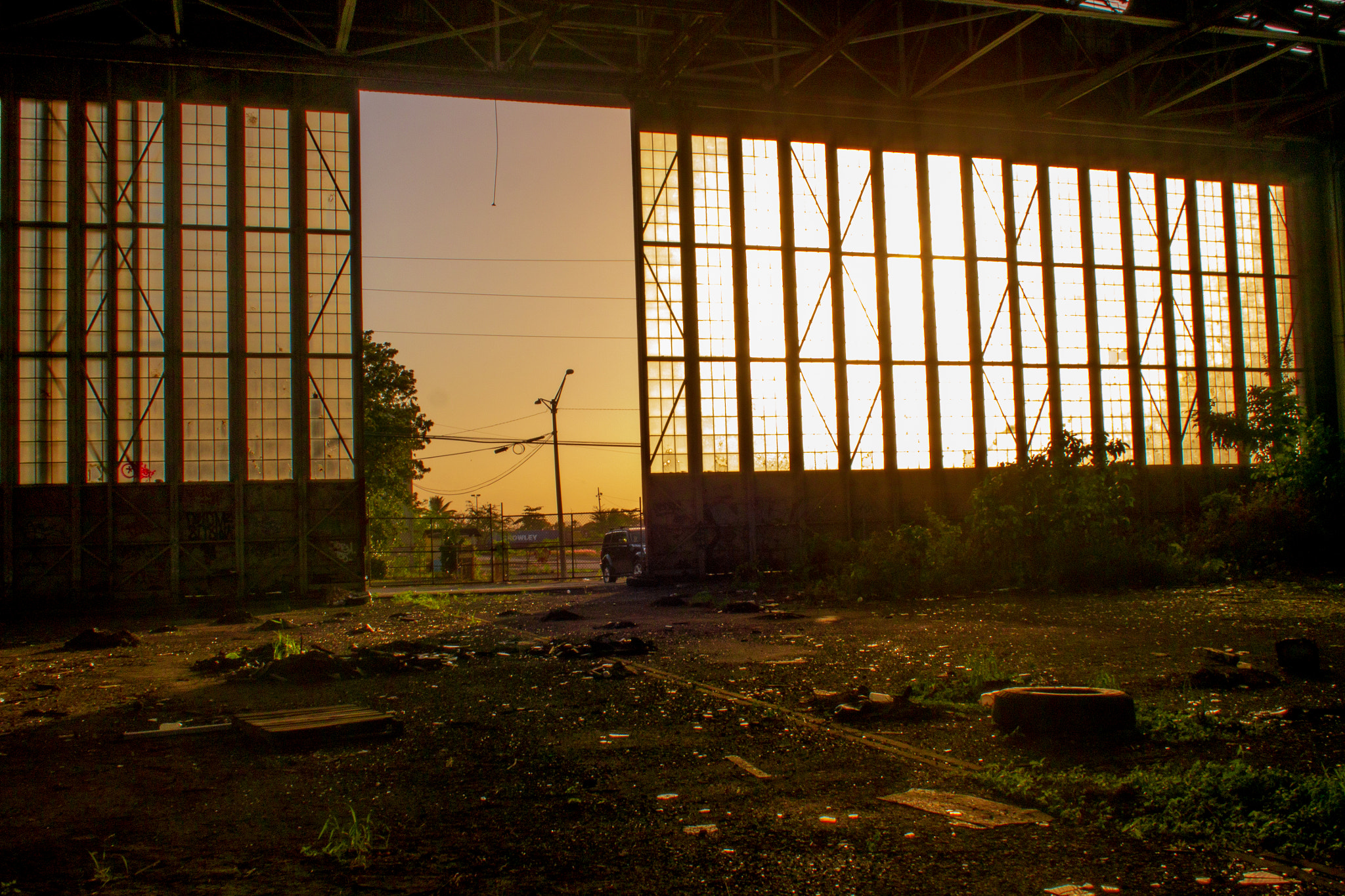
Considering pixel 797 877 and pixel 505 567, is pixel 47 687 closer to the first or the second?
pixel 797 877

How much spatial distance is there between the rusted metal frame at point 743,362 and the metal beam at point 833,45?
9.85ft

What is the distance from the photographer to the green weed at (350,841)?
11.1ft

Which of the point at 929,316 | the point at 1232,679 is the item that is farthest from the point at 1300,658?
the point at 929,316

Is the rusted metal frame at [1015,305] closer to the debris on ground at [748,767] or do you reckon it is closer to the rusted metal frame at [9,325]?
the debris on ground at [748,767]

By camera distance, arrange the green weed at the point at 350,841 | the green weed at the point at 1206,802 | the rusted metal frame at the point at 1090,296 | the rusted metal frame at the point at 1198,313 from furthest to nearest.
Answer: the rusted metal frame at the point at 1198,313
the rusted metal frame at the point at 1090,296
the green weed at the point at 350,841
the green weed at the point at 1206,802

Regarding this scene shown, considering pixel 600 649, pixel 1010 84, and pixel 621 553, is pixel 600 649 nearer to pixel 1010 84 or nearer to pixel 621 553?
pixel 621 553

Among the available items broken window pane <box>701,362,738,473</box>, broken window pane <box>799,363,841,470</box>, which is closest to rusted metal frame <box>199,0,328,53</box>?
broken window pane <box>701,362,738,473</box>

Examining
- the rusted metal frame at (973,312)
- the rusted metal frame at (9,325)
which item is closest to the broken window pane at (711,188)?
the rusted metal frame at (973,312)

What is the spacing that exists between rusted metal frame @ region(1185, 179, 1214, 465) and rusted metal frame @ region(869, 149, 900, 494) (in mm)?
8790

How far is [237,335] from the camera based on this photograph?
18578 mm

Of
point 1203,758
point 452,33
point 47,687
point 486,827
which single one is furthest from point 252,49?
point 1203,758

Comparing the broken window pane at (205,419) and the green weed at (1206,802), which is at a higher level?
the broken window pane at (205,419)

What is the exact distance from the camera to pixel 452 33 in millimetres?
17719

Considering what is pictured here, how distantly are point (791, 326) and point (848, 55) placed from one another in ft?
20.2
